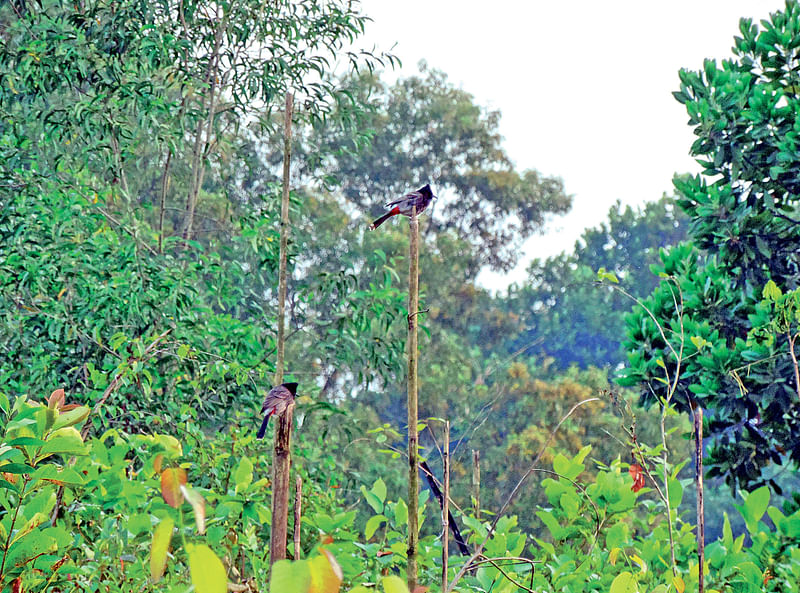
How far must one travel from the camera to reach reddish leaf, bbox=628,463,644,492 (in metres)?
1.62

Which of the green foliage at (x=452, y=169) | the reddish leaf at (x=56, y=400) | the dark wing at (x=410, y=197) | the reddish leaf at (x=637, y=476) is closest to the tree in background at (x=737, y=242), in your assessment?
the reddish leaf at (x=637, y=476)

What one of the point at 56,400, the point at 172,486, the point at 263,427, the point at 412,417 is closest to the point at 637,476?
the point at 412,417

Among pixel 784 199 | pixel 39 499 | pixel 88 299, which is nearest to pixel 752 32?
pixel 784 199

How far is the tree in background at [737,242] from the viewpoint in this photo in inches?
169

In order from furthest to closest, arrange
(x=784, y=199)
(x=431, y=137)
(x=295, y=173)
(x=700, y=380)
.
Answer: (x=431, y=137) < (x=295, y=173) < (x=784, y=199) < (x=700, y=380)

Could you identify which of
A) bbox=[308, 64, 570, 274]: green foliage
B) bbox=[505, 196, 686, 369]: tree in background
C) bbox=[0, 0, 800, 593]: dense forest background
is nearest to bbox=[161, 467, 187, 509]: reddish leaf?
bbox=[0, 0, 800, 593]: dense forest background

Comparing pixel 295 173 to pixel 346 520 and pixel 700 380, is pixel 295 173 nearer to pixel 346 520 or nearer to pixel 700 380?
pixel 700 380

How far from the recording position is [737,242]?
4.54 metres

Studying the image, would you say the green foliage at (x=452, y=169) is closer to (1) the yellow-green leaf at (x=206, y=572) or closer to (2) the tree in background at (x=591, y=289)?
(2) the tree in background at (x=591, y=289)

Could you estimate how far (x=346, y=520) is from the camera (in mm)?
1546

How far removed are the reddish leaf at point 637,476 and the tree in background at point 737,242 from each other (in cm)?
272

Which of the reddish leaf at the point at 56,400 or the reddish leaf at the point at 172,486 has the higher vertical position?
the reddish leaf at the point at 56,400

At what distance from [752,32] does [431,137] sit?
38.1 ft

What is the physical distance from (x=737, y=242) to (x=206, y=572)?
458cm
